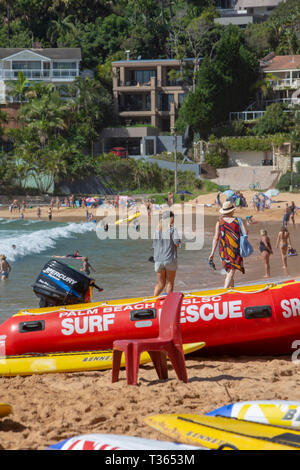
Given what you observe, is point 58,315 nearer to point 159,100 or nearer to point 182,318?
point 182,318

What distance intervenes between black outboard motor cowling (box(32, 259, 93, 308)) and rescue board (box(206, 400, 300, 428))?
3203 mm

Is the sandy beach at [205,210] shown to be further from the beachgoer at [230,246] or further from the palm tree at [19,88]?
the beachgoer at [230,246]

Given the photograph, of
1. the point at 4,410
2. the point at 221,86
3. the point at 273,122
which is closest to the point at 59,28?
the point at 221,86

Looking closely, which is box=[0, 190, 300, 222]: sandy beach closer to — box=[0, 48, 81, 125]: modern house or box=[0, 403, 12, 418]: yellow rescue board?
box=[0, 48, 81, 125]: modern house

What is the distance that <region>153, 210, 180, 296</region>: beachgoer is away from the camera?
879 centimetres

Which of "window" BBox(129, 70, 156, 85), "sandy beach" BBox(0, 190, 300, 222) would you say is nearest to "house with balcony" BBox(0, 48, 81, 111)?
"window" BBox(129, 70, 156, 85)

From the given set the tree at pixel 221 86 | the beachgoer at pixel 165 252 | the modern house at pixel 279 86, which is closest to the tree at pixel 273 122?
the modern house at pixel 279 86

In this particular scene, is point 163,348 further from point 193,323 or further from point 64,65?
point 64,65

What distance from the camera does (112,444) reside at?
409 centimetres

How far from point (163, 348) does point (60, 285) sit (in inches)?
88.1

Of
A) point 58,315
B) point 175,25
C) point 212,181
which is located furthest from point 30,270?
point 175,25

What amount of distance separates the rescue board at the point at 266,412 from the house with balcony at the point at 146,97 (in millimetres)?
51580

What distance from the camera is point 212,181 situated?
51.1 m
